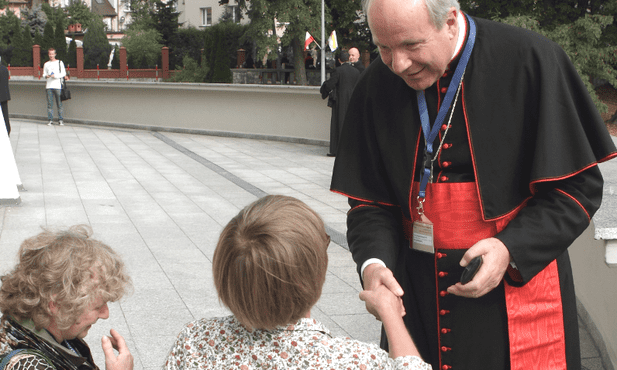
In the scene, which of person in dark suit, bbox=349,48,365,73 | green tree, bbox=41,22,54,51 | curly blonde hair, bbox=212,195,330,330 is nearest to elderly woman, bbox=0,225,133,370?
curly blonde hair, bbox=212,195,330,330

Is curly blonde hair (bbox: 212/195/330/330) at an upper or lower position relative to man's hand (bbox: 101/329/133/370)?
upper

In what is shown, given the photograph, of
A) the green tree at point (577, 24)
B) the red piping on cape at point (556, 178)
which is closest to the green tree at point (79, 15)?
the green tree at point (577, 24)

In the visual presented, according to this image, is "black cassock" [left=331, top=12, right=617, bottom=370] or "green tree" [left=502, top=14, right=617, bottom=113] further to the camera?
"green tree" [left=502, top=14, right=617, bottom=113]

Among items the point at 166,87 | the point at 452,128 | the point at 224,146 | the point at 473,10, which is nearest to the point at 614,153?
the point at 452,128

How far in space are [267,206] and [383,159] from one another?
1.69 ft

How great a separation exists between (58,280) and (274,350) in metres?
0.71

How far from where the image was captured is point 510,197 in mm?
Answer: 1836

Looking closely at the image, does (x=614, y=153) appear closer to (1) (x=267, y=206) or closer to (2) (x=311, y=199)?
(1) (x=267, y=206)

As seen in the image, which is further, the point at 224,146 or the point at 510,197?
the point at 224,146

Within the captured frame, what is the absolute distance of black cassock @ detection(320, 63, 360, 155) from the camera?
40.5 ft

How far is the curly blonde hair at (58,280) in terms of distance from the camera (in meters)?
1.94

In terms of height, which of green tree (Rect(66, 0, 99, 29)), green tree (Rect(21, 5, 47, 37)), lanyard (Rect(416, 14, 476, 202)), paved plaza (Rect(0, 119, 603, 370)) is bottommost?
paved plaza (Rect(0, 119, 603, 370))

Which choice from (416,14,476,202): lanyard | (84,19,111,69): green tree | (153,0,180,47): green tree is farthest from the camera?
(153,0,180,47): green tree

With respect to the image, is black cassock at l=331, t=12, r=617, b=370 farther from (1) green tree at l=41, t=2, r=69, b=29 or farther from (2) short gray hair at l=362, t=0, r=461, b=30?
(1) green tree at l=41, t=2, r=69, b=29
